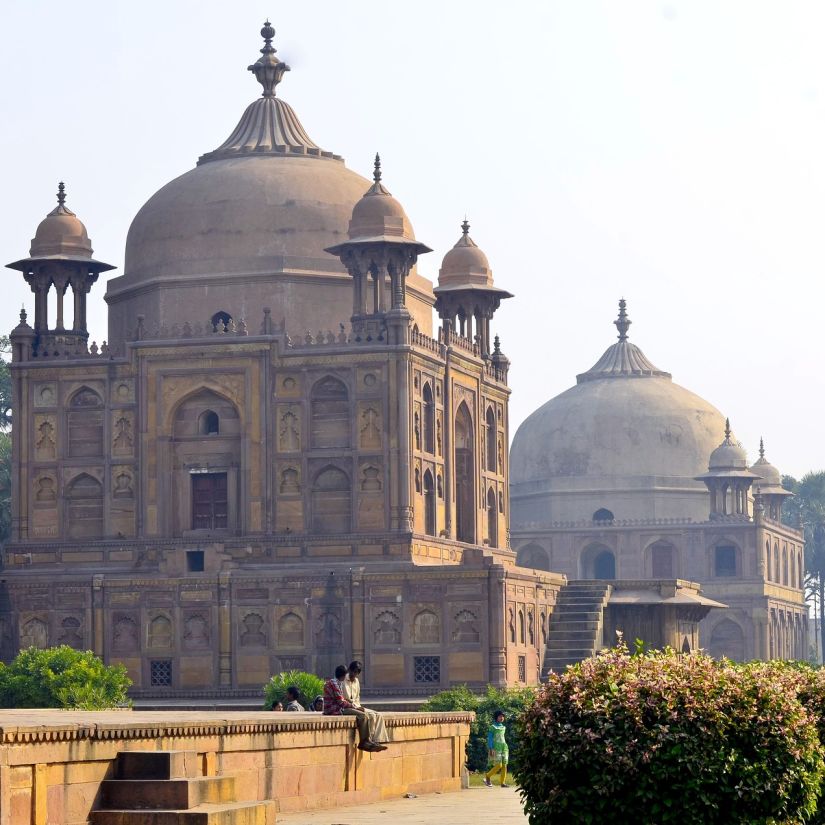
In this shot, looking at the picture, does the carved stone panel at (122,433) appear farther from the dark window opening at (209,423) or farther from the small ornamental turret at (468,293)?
the small ornamental turret at (468,293)

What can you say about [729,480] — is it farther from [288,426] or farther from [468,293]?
[288,426]

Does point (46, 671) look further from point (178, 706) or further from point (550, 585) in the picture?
point (550, 585)

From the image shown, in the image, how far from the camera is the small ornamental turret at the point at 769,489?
9500 cm

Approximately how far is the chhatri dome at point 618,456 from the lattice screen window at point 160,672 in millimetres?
38160

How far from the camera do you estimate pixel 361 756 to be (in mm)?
24797

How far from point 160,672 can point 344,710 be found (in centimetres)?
3023

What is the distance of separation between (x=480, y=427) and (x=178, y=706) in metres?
14.1

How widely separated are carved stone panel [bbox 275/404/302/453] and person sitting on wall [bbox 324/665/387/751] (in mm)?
30258

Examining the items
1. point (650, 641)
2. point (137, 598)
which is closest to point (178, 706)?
point (137, 598)

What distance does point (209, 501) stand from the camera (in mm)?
58000

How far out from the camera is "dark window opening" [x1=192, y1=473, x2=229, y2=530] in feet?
190

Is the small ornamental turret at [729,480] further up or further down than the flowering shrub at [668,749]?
further up

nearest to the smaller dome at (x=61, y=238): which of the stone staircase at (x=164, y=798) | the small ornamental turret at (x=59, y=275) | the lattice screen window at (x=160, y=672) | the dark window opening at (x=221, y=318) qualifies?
the small ornamental turret at (x=59, y=275)

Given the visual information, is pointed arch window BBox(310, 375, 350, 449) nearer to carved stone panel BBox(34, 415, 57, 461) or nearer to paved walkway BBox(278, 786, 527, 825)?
carved stone panel BBox(34, 415, 57, 461)
